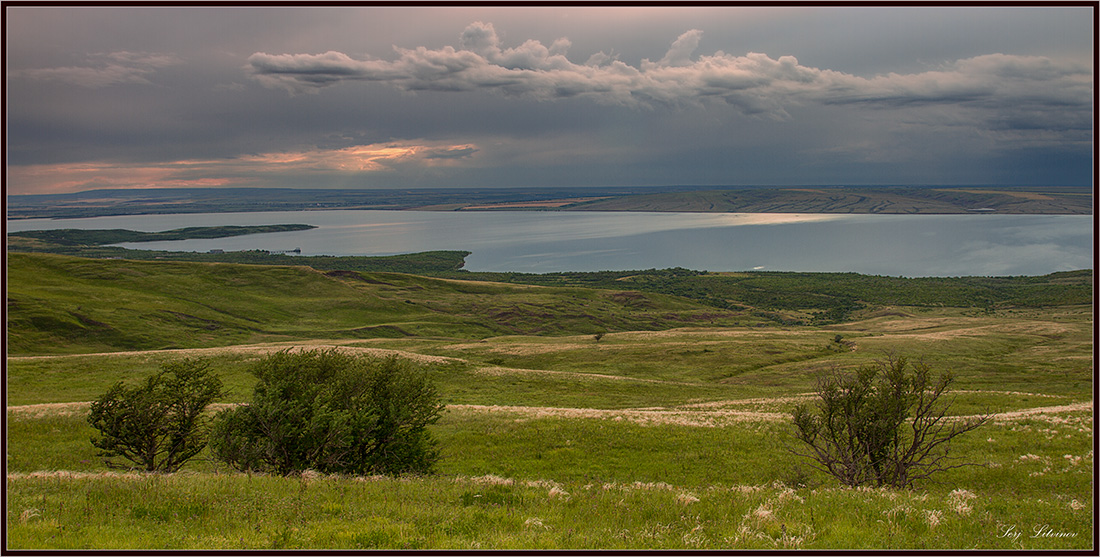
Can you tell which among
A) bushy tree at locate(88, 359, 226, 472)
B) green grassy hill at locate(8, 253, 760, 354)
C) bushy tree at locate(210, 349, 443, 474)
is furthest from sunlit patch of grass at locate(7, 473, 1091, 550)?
green grassy hill at locate(8, 253, 760, 354)

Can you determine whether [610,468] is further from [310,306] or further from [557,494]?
[310,306]

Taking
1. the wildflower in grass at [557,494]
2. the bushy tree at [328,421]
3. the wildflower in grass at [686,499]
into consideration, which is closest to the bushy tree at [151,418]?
the bushy tree at [328,421]

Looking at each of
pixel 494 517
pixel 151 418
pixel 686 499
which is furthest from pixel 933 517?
pixel 151 418

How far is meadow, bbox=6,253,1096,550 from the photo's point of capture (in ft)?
33.7

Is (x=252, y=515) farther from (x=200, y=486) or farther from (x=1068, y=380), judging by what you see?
(x=1068, y=380)

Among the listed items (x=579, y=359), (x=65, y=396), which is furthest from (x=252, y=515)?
(x=579, y=359)

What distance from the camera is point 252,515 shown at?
11.1 metres

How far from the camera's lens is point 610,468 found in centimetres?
2606

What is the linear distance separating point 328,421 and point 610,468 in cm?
1295

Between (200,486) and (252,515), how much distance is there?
3.29 meters

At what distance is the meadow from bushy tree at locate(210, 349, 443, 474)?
4.56 feet

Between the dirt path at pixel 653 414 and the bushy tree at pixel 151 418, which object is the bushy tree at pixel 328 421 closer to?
the bushy tree at pixel 151 418

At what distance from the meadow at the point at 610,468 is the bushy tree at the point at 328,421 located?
4.56 ft

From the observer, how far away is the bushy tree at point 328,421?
18000mm
